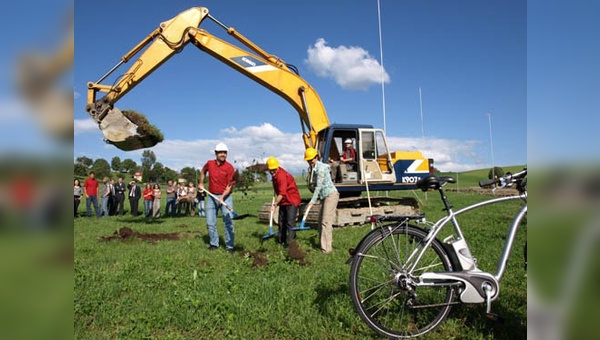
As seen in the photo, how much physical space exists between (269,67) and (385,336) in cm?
1002

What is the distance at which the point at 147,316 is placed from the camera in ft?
13.4

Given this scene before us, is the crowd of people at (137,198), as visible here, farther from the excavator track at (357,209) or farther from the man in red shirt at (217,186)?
the man in red shirt at (217,186)

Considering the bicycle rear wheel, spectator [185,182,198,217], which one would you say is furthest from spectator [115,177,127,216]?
the bicycle rear wheel

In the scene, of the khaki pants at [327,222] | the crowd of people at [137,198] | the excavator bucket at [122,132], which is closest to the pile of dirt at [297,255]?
the khaki pants at [327,222]

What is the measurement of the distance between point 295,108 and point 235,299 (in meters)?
9.06

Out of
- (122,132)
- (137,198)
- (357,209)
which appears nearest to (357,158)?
(357,209)

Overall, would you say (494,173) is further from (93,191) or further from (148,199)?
(93,191)

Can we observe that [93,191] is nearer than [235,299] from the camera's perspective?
No

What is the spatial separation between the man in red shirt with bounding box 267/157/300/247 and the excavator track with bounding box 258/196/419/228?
9.35 ft

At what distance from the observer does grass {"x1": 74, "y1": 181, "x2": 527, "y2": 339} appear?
3.75 metres

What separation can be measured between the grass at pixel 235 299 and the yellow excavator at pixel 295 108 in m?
4.67

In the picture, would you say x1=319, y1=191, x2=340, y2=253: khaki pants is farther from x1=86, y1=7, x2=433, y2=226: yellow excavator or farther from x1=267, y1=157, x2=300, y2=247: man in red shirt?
x1=86, y1=7, x2=433, y2=226: yellow excavator

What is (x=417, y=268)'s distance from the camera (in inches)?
146
